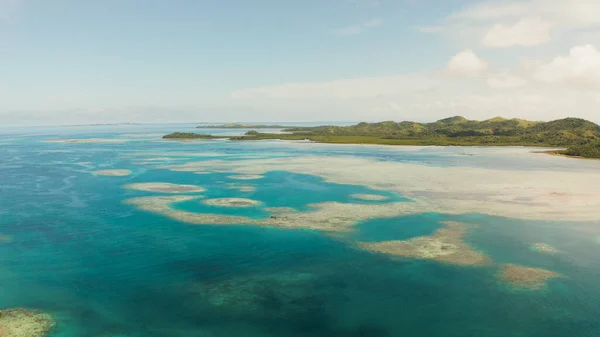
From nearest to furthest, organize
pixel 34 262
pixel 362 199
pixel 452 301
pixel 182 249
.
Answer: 1. pixel 452 301
2. pixel 34 262
3. pixel 182 249
4. pixel 362 199

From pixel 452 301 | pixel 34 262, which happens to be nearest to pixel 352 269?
pixel 452 301

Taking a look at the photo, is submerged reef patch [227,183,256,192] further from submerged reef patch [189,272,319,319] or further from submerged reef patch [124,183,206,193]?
submerged reef patch [189,272,319,319]

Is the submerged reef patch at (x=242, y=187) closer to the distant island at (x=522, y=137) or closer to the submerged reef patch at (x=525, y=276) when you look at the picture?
the submerged reef patch at (x=525, y=276)

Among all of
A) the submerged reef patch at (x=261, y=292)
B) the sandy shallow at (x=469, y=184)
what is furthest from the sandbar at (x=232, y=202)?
the submerged reef patch at (x=261, y=292)

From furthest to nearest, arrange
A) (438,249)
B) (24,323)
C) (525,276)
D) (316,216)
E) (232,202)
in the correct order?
(232,202), (316,216), (438,249), (525,276), (24,323)

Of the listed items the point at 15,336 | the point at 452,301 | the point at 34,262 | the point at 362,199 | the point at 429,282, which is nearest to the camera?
the point at 15,336

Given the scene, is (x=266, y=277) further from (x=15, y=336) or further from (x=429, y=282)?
(x=15, y=336)

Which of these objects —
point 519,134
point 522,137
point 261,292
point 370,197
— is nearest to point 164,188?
point 370,197

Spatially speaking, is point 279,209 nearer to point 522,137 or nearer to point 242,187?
point 242,187
